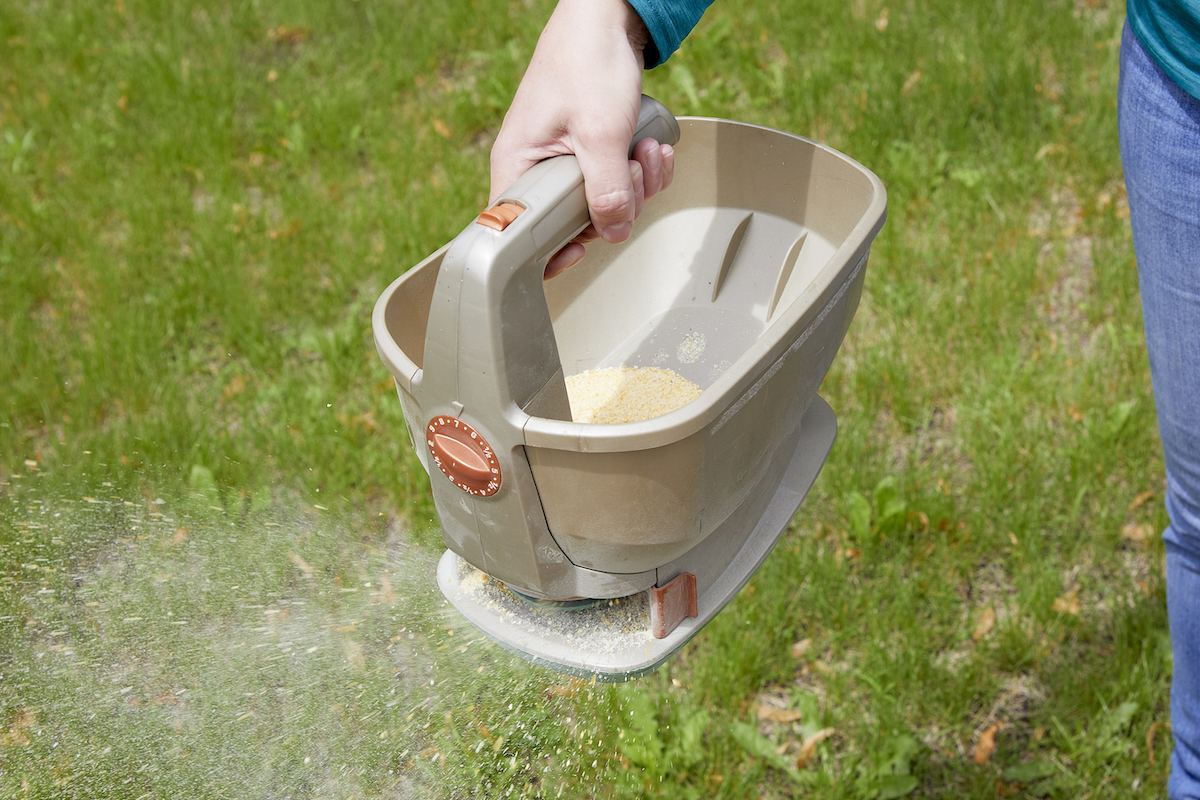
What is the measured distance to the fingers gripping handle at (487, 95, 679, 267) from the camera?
39.3 inches

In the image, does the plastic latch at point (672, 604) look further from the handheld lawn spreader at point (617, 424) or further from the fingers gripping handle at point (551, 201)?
the fingers gripping handle at point (551, 201)

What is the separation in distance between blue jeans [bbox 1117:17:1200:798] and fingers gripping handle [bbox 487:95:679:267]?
2.33ft

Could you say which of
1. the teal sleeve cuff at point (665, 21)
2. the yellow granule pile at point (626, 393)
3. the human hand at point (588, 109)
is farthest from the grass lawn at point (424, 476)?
the teal sleeve cuff at point (665, 21)

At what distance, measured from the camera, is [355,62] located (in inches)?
140

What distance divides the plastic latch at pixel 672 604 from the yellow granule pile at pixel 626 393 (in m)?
0.26

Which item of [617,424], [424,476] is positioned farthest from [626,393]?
[424,476]

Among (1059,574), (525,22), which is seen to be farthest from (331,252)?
(1059,574)

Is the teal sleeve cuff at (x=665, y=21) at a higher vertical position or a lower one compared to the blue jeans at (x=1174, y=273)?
higher

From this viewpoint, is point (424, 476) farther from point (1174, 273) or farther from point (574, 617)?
point (1174, 273)

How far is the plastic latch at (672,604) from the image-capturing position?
3.81ft

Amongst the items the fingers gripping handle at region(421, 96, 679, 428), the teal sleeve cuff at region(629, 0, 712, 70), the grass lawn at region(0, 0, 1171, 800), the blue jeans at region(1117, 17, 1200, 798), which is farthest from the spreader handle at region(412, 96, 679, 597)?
the blue jeans at region(1117, 17, 1200, 798)

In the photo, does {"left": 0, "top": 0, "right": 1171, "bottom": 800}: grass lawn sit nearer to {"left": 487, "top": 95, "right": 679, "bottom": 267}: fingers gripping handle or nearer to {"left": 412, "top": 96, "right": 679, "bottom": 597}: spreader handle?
{"left": 412, "top": 96, "right": 679, "bottom": 597}: spreader handle

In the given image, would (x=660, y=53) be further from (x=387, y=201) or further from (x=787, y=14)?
(x=787, y=14)

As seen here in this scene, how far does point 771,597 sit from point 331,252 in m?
1.65
